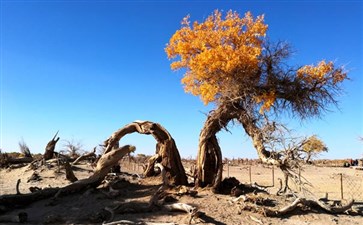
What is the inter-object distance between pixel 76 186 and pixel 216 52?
677cm

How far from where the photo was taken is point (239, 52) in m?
13.6

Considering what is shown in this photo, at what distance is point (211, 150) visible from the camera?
42.7ft

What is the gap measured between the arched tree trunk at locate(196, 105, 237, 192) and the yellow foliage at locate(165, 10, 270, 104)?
1.03 meters

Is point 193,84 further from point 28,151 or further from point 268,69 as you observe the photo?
point 28,151

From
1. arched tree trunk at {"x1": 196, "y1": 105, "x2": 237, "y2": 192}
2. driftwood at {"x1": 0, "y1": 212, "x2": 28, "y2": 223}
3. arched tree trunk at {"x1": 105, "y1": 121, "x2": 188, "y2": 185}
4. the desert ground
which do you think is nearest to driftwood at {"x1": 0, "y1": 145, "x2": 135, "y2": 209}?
the desert ground

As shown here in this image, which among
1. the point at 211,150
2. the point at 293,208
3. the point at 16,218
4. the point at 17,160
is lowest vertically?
the point at 16,218

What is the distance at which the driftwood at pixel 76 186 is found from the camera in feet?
42.4

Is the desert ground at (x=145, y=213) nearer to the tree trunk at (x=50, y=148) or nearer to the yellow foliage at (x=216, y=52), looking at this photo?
the yellow foliage at (x=216, y=52)

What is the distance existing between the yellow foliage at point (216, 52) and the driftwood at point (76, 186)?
11.8ft

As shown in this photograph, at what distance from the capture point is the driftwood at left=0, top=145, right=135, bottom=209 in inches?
508

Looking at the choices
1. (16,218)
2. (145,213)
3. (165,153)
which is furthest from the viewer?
(165,153)

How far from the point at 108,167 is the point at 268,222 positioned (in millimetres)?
6150

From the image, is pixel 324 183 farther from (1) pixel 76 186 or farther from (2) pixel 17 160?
(2) pixel 17 160

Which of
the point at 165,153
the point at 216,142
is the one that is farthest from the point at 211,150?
the point at 165,153
